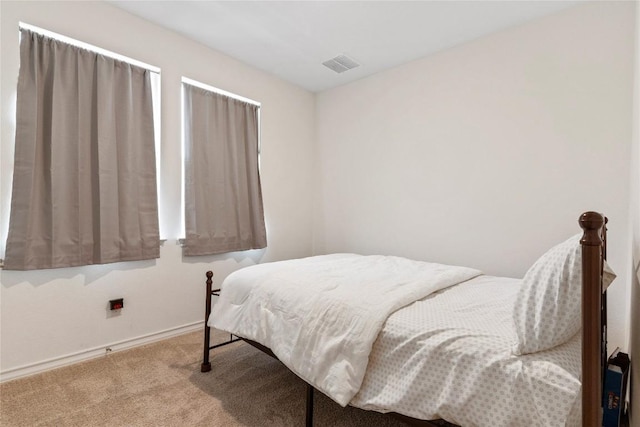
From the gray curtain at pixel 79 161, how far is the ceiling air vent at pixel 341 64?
1.77 metres

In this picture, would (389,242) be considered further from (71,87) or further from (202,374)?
(71,87)

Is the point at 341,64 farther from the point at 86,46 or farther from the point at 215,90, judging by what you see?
the point at 86,46

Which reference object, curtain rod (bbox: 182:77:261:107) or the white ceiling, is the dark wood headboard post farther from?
curtain rod (bbox: 182:77:261:107)

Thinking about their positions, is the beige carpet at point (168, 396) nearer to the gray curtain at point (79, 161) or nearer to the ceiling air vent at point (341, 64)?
the gray curtain at point (79, 161)

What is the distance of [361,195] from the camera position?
3672 millimetres

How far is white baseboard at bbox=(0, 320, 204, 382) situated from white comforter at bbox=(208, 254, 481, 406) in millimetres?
988

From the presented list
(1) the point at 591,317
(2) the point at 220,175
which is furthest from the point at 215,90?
(1) the point at 591,317

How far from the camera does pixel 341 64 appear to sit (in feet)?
11.0

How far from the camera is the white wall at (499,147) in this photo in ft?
7.30

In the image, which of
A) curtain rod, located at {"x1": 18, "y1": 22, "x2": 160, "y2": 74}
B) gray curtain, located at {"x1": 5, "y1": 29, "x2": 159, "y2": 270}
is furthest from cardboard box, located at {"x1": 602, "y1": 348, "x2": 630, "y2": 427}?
curtain rod, located at {"x1": 18, "y1": 22, "x2": 160, "y2": 74}

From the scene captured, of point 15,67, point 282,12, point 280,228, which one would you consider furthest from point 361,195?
point 15,67

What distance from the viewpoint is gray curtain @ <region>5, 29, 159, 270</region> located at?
207 cm

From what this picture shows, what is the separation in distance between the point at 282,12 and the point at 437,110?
1.66 m

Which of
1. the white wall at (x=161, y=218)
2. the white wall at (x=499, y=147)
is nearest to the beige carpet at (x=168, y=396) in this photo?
the white wall at (x=161, y=218)
